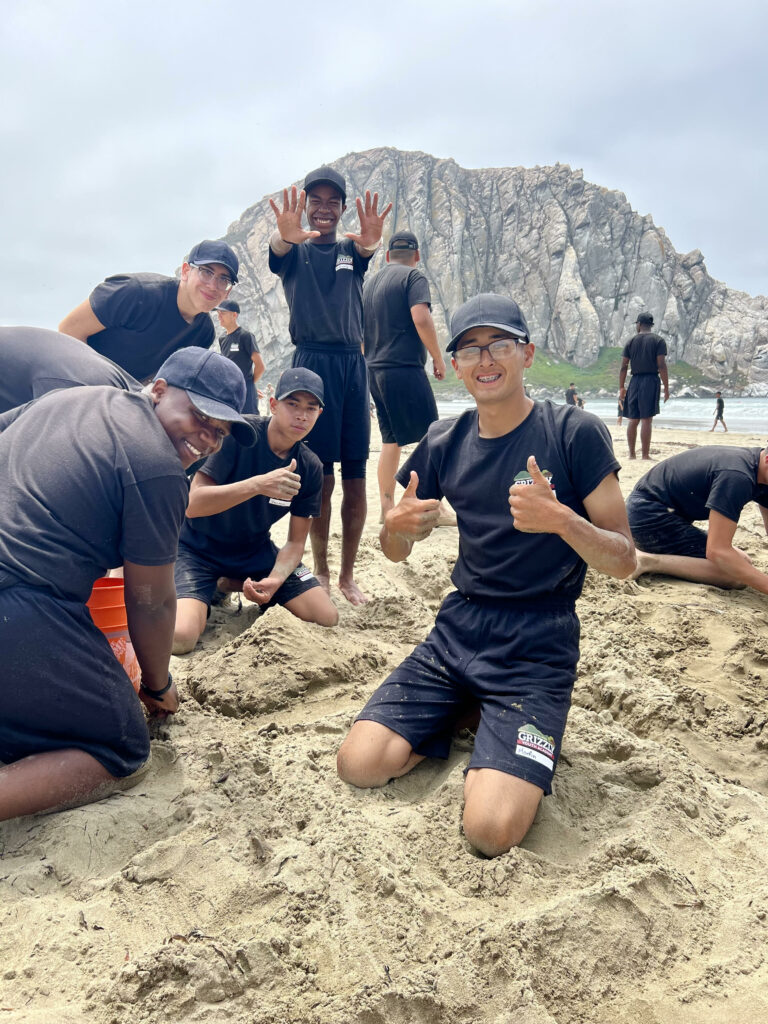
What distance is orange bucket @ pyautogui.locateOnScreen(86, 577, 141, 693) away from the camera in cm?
243

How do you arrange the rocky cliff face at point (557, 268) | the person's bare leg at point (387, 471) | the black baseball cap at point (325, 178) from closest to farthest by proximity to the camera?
1. the black baseball cap at point (325, 178)
2. the person's bare leg at point (387, 471)
3. the rocky cliff face at point (557, 268)

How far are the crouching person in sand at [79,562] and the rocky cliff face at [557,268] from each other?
74.9 meters

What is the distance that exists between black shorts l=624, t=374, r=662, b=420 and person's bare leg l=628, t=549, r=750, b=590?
503 cm

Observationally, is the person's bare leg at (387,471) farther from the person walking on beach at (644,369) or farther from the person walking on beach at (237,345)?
the person walking on beach at (644,369)

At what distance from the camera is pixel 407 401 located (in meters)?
5.31

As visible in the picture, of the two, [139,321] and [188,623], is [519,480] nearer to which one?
[188,623]

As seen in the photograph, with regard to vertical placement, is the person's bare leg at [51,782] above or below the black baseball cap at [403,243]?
below

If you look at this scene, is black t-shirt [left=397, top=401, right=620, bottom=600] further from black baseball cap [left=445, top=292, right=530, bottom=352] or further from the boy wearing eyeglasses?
the boy wearing eyeglasses

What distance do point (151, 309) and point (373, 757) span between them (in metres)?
2.75

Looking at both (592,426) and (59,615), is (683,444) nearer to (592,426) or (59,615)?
(592,426)

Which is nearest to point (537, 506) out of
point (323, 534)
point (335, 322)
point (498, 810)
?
point (498, 810)

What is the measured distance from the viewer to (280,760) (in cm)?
246

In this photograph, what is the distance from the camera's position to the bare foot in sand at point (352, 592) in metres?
4.11

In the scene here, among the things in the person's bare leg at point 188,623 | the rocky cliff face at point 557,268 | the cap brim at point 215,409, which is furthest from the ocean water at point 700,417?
the rocky cliff face at point 557,268
